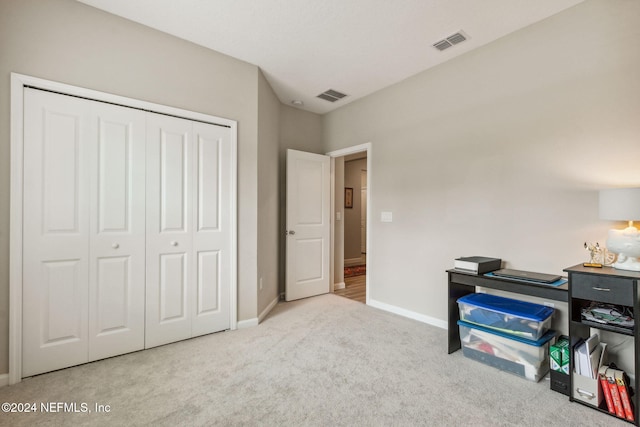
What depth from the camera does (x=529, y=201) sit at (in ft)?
8.19

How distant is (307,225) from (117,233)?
7.63 feet

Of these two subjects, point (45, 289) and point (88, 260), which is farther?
point (88, 260)

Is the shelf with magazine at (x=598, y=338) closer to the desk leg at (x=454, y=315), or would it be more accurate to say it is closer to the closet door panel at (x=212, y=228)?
the desk leg at (x=454, y=315)

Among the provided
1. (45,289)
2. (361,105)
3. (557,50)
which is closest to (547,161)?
(557,50)

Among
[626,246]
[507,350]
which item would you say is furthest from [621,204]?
[507,350]

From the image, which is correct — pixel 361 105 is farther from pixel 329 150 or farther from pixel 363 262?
pixel 363 262

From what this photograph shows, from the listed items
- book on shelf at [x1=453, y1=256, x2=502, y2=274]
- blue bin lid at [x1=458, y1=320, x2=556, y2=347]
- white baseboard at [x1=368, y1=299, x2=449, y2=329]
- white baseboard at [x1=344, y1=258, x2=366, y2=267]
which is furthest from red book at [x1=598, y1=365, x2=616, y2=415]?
white baseboard at [x1=344, y1=258, x2=366, y2=267]

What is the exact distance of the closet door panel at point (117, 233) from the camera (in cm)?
236

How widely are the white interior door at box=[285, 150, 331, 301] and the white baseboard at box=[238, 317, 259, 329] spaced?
2.96ft

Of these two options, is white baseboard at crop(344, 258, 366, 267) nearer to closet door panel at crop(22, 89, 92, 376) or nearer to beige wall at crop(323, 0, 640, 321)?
beige wall at crop(323, 0, 640, 321)

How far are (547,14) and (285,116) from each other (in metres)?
2.99

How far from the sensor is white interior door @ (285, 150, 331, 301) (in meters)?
4.07

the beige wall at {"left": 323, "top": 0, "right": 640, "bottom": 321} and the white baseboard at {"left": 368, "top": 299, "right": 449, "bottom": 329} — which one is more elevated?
the beige wall at {"left": 323, "top": 0, "right": 640, "bottom": 321}

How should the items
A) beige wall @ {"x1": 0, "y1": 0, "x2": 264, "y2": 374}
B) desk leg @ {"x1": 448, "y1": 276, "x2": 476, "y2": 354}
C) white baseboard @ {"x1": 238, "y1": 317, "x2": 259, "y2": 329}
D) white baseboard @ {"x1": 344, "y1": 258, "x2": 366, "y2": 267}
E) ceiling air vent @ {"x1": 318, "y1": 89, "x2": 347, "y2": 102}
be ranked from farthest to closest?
white baseboard @ {"x1": 344, "y1": 258, "x2": 366, "y2": 267}
ceiling air vent @ {"x1": 318, "y1": 89, "x2": 347, "y2": 102}
white baseboard @ {"x1": 238, "y1": 317, "x2": 259, "y2": 329}
desk leg @ {"x1": 448, "y1": 276, "x2": 476, "y2": 354}
beige wall @ {"x1": 0, "y1": 0, "x2": 264, "y2": 374}
